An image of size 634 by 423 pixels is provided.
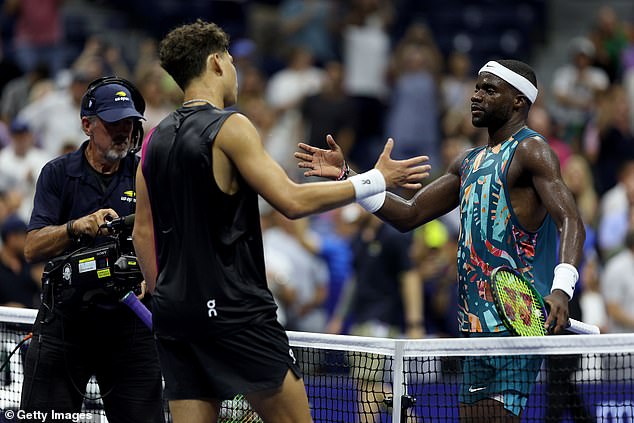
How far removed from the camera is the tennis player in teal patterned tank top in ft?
19.3

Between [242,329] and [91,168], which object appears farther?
[91,168]

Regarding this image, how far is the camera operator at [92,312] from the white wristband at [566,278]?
220cm

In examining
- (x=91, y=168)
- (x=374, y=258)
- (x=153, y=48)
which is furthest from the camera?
(x=153, y=48)

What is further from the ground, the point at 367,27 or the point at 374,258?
the point at 367,27

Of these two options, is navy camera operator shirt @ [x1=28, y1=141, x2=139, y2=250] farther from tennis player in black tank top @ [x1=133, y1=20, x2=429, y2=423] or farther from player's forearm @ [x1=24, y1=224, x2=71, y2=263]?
tennis player in black tank top @ [x1=133, y1=20, x2=429, y2=423]

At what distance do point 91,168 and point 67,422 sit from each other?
1.35 meters

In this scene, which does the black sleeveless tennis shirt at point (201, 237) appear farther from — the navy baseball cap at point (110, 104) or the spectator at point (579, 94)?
the spectator at point (579, 94)

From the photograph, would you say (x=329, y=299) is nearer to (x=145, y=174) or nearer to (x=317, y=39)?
(x=317, y=39)

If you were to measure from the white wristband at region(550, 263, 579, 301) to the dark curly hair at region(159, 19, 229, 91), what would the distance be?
187 cm

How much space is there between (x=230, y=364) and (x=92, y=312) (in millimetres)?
1387

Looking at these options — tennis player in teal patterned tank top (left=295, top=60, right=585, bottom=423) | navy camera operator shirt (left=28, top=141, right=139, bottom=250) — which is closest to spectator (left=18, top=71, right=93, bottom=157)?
navy camera operator shirt (left=28, top=141, right=139, bottom=250)

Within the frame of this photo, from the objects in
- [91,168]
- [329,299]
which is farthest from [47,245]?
[329,299]

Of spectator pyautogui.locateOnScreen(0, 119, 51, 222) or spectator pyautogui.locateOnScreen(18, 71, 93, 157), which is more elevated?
spectator pyautogui.locateOnScreen(18, 71, 93, 157)

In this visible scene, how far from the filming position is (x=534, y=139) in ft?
19.7
